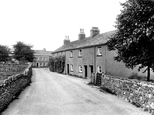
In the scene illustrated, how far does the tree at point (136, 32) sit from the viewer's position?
9.83 metres

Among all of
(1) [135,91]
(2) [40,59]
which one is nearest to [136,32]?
(1) [135,91]

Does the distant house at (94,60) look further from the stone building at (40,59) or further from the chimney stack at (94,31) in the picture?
the stone building at (40,59)

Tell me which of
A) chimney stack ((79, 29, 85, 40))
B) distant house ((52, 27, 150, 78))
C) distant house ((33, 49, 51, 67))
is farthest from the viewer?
distant house ((33, 49, 51, 67))

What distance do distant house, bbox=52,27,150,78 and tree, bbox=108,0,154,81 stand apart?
187 cm

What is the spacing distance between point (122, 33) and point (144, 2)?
2.70 metres

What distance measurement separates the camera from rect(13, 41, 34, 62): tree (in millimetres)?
50041

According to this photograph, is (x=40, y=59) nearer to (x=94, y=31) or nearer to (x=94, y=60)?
(x=94, y=31)

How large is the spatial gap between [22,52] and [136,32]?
46889mm

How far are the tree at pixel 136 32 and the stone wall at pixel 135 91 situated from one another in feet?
6.30

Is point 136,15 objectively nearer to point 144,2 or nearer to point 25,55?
point 144,2

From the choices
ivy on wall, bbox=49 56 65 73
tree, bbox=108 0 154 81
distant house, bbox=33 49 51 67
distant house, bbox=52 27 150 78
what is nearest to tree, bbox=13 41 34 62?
ivy on wall, bbox=49 56 65 73

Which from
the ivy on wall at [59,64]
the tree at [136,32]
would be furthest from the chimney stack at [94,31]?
the tree at [136,32]

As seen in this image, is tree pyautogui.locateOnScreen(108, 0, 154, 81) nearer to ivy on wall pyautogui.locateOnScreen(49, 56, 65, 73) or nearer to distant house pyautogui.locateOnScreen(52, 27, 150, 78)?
distant house pyautogui.locateOnScreen(52, 27, 150, 78)

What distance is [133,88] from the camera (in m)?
9.80
